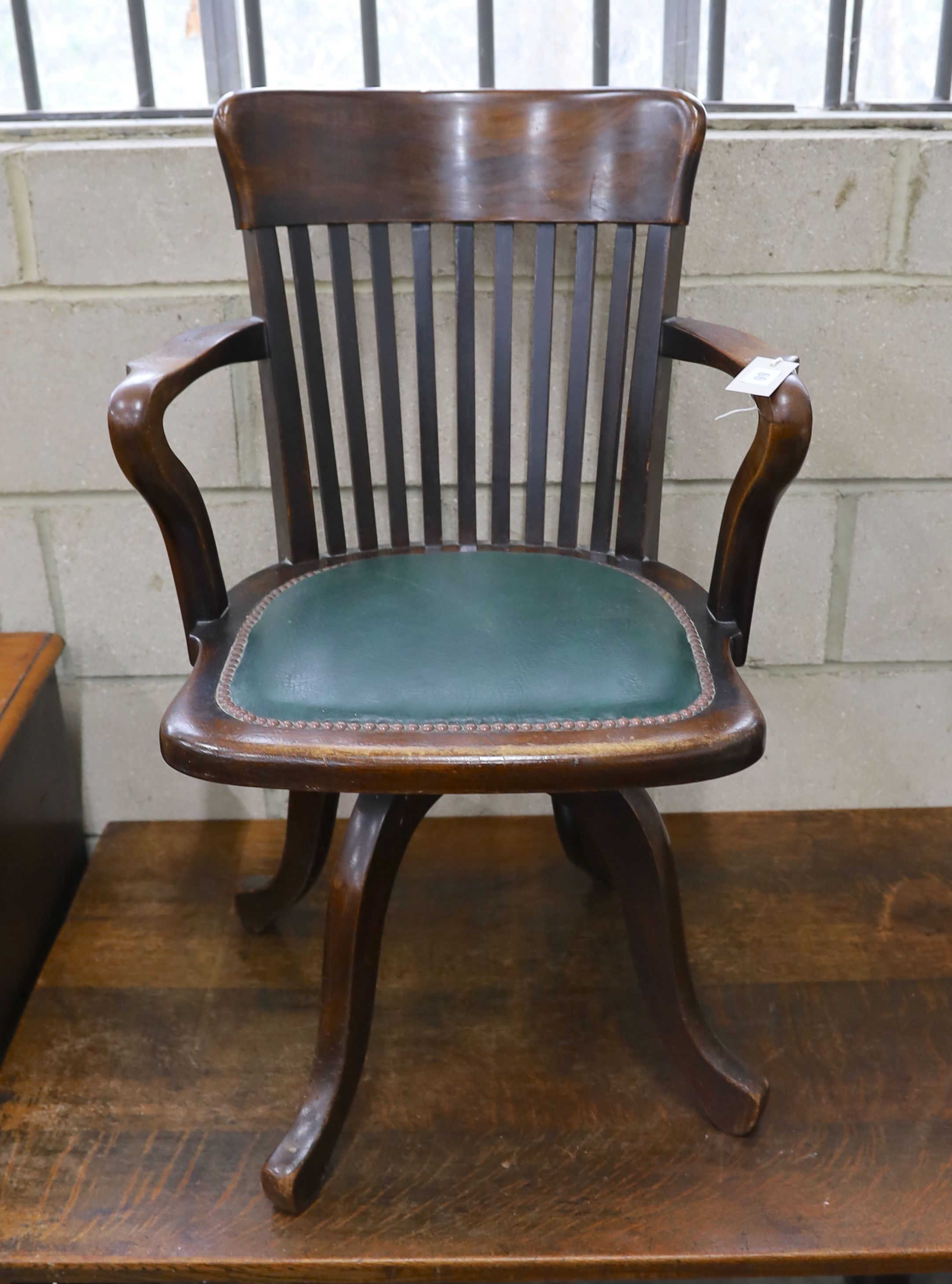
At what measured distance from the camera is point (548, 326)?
1.26m

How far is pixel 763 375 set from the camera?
3.23 feet

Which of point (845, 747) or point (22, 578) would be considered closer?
point (22, 578)

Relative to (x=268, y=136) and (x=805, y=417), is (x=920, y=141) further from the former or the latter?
(x=268, y=136)

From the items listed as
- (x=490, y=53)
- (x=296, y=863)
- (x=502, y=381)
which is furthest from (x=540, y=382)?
(x=296, y=863)

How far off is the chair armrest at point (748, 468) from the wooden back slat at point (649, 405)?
4 cm

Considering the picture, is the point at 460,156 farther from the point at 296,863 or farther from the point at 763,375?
the point at 296,863

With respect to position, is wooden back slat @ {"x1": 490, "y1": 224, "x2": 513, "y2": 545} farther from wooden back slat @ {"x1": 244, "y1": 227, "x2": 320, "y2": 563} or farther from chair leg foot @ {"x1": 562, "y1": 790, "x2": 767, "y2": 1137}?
chair leg foot @ {"x1": 562, "y1": 790, "x2": 767, "y2": 1137}

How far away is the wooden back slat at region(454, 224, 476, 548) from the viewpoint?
4.11 ft

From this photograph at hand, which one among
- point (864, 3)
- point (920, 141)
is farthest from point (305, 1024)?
point (864, 3)

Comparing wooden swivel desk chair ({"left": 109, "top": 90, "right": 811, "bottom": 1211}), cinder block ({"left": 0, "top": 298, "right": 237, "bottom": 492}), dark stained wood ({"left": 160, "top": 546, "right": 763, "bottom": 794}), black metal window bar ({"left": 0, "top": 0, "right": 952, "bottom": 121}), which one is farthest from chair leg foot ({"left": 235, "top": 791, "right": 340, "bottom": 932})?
black metal window bar ({"left": 0, "top": 0, "right": 952, "bottom": 121})

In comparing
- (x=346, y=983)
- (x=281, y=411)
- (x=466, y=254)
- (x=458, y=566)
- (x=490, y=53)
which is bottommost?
(x=346, y=983)

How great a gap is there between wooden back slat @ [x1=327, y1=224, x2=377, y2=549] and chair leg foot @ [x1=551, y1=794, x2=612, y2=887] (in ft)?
1.39

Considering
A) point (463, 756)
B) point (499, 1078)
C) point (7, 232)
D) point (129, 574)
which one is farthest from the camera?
point (129, 574)

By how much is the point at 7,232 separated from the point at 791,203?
A: 3.14ft
